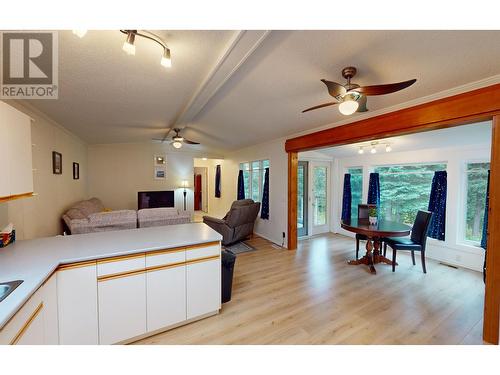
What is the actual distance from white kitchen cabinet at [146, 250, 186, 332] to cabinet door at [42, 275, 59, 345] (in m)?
0.58

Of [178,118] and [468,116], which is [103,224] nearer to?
[178,118]

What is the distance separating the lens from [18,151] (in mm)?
1505

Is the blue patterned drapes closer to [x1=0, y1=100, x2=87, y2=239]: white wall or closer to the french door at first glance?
the french door

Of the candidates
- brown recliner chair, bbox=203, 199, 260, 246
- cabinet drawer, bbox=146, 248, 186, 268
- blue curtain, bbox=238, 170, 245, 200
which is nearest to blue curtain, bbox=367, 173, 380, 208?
brown recliner chair, bbox=203, 199, 260, 246

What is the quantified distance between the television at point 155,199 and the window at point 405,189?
5651mm

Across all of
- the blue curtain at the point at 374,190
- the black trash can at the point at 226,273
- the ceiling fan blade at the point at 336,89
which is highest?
the ceiling fan blade at the point at 336,89

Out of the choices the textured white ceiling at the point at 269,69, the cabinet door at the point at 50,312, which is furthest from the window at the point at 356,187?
the cabinet door at the point at 50,312

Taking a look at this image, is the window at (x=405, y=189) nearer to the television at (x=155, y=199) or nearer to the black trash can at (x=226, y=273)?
the black trash can at (x=226, y=273)

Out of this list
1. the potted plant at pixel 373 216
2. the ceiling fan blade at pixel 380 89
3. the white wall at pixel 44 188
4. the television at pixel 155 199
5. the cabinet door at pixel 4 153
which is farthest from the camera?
the television at pixel 155 199

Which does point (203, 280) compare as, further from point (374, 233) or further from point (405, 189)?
point (405, 189)

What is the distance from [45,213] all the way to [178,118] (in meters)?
2.38

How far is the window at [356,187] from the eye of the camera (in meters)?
5.01
